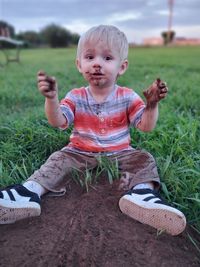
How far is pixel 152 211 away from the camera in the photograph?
6.65 feet

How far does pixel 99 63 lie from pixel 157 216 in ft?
3.01

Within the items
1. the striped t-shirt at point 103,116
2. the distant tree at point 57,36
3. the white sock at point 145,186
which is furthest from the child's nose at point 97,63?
the distant tree at point 57,36

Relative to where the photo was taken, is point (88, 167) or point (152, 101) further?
point (88, 167)

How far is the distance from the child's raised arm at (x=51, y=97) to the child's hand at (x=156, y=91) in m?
0.49

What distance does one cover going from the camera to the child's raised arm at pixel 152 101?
210cm

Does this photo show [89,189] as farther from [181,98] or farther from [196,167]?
[181,98]

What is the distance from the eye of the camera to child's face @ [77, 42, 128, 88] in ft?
7.57

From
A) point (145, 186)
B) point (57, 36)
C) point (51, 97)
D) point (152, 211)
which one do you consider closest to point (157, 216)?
point (152, 211)

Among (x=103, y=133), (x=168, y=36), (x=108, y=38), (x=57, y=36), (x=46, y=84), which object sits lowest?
(x=168, y=36)

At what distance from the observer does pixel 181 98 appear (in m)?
4.56

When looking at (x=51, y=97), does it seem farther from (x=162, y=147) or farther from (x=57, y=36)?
(x=57, y=36)

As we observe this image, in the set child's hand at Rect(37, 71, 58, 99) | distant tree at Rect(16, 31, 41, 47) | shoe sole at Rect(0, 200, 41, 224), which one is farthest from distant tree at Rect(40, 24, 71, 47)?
shoe sole at Rect(0, 200, 41, 224)

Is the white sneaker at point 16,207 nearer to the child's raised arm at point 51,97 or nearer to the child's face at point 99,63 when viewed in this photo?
the child's raised arm at point 51,97

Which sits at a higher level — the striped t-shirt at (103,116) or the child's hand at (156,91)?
the child's hand at (156,91)
